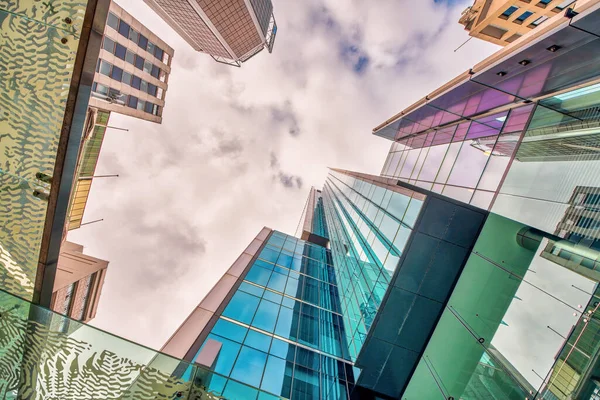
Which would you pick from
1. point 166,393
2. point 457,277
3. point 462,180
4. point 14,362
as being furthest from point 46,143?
point 462,180

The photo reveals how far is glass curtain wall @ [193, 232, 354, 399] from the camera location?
38.8 ft

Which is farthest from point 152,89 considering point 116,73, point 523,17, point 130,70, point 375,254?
point 523,17

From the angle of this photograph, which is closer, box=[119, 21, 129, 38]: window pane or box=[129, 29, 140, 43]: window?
box=[119, 21, 129, 38]: window pane

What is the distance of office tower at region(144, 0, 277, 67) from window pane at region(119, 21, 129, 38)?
4408 cm

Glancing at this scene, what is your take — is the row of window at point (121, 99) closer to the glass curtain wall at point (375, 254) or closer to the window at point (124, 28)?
the window at point (124, 28)

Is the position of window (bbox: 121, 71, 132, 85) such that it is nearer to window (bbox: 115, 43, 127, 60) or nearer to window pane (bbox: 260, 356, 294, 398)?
window (bbox: 115, 43, 127, 60)

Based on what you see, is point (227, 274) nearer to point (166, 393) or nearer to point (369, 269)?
point (369, 269)

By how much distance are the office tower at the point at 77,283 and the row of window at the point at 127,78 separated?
1903cm

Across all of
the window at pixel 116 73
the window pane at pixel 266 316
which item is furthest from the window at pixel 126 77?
the window pane at pixel 266 316

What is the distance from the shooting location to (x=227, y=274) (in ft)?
57.6

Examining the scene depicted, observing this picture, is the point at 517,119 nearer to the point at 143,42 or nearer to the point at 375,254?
the point at 375,254

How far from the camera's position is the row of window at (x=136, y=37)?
29670 millimetres

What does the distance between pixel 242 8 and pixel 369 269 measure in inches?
3406

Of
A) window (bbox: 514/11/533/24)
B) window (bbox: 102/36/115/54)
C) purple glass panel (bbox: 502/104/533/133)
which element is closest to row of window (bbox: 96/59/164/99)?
window (bbox: 102/36/115/54)
